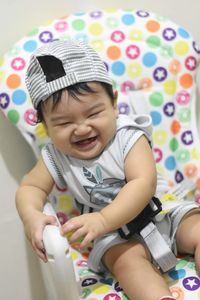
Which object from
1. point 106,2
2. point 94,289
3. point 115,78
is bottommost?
point 94,289

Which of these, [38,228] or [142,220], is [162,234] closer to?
[142,220]

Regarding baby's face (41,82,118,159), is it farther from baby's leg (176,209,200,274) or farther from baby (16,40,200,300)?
baby's leg (176,209,200,274)

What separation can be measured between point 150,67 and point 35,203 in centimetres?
35

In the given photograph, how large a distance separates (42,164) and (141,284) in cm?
28

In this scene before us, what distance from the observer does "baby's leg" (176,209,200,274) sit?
0.82 m

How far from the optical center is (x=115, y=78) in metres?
0.96

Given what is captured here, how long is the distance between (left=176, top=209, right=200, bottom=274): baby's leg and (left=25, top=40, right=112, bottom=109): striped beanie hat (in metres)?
0.28

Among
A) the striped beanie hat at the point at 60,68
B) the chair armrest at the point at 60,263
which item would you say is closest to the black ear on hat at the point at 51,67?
the striped beanie hat at the point at 60,68

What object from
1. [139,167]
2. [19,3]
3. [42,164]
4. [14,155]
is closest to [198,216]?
[139,167]

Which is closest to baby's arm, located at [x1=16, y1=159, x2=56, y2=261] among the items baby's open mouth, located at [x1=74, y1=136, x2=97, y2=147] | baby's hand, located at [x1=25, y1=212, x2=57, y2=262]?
baby's hand, located at [x1=25, y1=212, x2=57, y2=262]

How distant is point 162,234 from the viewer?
33.2 inches

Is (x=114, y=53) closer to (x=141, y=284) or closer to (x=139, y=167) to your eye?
(x=139, y=167)

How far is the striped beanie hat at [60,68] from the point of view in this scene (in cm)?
74

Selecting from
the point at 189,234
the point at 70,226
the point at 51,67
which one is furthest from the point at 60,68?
the point at 189,234
